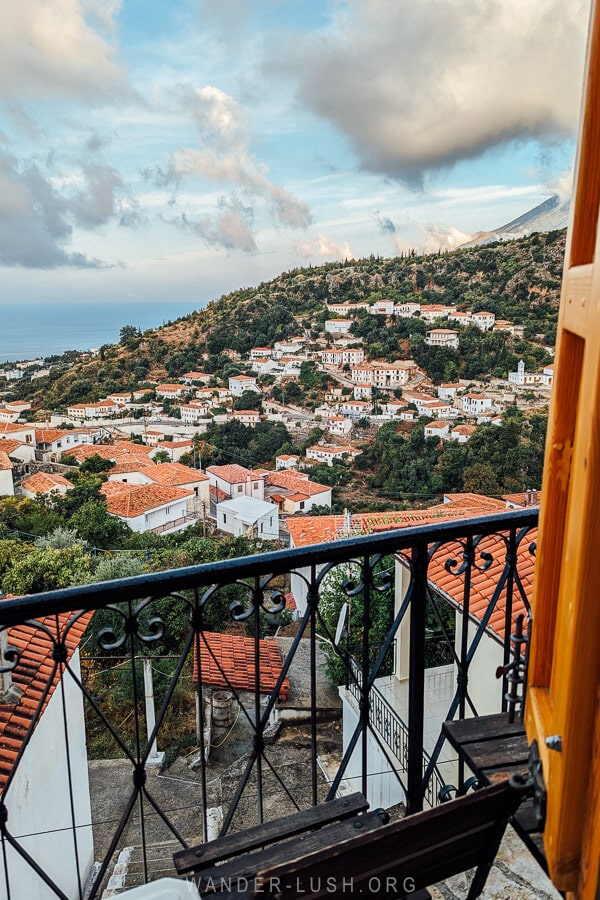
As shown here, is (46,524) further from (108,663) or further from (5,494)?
(108,663)

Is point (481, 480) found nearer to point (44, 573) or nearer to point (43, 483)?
point (44, 573)

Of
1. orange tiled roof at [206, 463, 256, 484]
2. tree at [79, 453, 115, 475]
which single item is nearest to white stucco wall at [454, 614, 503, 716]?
orange tiled roof at [206, 463, 256, 484]

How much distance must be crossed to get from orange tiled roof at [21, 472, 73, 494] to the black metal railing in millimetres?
20695

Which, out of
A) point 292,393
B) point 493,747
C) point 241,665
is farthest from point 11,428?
point 493,747

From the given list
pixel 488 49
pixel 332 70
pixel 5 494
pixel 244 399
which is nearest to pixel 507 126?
pixel 488 49

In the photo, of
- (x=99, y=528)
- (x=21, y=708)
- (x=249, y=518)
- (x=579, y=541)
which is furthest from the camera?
(x=249, y=518)

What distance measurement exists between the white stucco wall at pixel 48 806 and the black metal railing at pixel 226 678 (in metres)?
0.02

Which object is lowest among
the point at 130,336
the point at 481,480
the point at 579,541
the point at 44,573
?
the point at 481,480

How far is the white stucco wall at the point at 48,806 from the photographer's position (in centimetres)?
415

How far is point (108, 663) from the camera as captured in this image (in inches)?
553

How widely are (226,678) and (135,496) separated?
31.2 metres

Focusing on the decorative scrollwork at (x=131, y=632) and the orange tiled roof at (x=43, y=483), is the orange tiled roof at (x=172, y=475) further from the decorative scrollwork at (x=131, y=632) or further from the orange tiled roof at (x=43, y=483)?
the decorative scrollwork at (x=131, y=632)

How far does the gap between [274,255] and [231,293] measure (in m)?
11.8

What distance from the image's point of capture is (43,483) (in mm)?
32250
